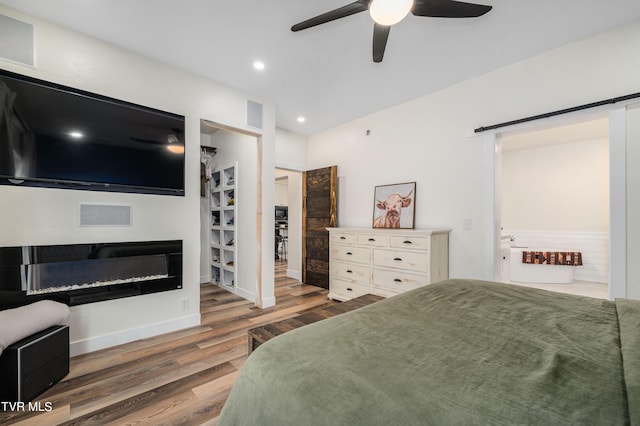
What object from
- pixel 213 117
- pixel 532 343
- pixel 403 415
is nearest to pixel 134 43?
pixel 213 117

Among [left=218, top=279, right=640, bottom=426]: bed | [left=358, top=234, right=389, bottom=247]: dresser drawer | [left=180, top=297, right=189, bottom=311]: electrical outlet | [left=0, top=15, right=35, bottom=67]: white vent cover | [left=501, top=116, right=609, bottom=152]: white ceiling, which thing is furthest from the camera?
[left=501, top=116, right=609, bottom=152]: white ceiling

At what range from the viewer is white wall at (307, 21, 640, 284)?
2.25m

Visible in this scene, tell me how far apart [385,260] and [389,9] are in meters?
2.47

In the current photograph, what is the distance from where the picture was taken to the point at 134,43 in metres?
2.38

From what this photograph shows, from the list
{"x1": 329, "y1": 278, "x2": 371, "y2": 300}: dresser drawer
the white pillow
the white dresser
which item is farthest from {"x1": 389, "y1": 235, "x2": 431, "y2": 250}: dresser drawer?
the white pillow

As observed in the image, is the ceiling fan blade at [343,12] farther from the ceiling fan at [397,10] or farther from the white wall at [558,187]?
the white wall at [558,187]

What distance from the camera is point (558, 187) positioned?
5.14 m

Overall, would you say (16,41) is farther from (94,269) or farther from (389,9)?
(389,9)

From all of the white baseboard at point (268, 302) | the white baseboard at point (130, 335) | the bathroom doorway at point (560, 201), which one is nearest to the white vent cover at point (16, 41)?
the white baseboard at point (130, 335)

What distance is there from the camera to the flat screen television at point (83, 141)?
1.97 metres

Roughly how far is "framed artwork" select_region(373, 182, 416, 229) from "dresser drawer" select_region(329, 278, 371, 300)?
88 centimetres

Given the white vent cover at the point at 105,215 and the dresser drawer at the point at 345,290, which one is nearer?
the white vent cover at the point at 105,215

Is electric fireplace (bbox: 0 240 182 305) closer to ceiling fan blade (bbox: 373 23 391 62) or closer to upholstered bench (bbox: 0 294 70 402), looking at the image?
upholstered bench (bbox: 0 294 70 402)

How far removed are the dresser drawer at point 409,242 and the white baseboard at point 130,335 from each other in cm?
232
